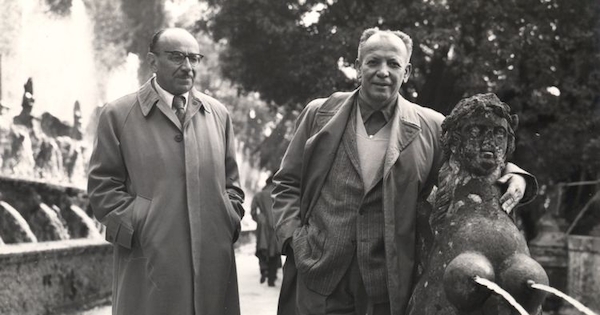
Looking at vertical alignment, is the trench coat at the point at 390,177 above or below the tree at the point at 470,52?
below

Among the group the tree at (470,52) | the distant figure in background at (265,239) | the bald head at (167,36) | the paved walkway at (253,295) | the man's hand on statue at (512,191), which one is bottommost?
the paved walkway at (253,295)

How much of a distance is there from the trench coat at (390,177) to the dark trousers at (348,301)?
129mm

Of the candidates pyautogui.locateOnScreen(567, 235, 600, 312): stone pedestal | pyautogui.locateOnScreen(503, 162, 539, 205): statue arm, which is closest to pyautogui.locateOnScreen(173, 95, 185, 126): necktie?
pyautogui.locateOnScreen(503, 162, 539, 205): statue arm

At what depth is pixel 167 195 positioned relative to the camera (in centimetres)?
484

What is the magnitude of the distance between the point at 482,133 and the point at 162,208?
6.05 ft

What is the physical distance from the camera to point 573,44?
14.6m

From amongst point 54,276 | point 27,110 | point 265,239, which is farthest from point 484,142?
point 27,110

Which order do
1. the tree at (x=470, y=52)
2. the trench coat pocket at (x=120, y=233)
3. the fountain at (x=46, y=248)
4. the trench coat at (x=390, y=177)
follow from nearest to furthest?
the trench coat at (x=390, y=177)
the trench coat pocket at (x=120, y=233)
the fountain at (x=46, y=248)
the tree at (x=470, y=52)

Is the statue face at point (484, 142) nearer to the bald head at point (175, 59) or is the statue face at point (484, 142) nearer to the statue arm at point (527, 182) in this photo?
the statue arm at point (527, 182)

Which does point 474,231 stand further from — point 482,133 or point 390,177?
point 390,177

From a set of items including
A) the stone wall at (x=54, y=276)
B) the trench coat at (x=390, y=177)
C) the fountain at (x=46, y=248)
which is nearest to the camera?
the trench coat at (x=390, y=177)

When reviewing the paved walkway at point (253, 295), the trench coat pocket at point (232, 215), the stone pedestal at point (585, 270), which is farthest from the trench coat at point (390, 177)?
the stone pedestal at point (585, 270)

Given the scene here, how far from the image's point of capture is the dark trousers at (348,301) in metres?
4.32

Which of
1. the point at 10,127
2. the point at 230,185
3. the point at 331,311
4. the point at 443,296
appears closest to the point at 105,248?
the point at 230,185
